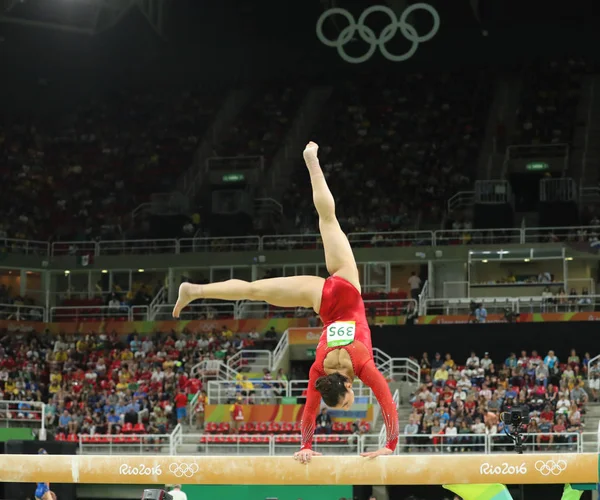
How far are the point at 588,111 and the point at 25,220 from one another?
20553 mm

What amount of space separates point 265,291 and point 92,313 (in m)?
26.5

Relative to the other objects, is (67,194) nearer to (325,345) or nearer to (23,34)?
(23,34)

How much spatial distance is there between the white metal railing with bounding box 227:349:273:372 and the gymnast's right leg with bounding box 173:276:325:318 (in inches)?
794

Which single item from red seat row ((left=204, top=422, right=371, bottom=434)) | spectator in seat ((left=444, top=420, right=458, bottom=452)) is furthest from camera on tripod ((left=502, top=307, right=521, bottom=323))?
red seat row ((left=204, top=422, right=371, bottom=434))

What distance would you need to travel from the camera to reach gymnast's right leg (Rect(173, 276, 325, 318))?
32.7 feet

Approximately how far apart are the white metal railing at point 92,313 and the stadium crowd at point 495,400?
11268mm

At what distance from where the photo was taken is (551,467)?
10023 mm

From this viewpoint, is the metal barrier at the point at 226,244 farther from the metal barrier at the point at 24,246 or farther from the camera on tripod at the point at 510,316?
the camera on tripod at the point at 510,316

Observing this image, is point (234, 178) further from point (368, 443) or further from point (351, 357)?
point (351, 357)

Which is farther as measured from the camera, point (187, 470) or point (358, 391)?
point (358, 391)

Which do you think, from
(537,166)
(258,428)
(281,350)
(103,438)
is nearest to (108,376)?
(103,438)

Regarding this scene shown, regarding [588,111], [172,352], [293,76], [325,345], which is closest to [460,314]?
[172,352]

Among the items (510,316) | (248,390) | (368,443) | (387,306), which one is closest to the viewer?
(368,443)

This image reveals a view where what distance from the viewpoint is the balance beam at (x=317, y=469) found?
32.3ft
